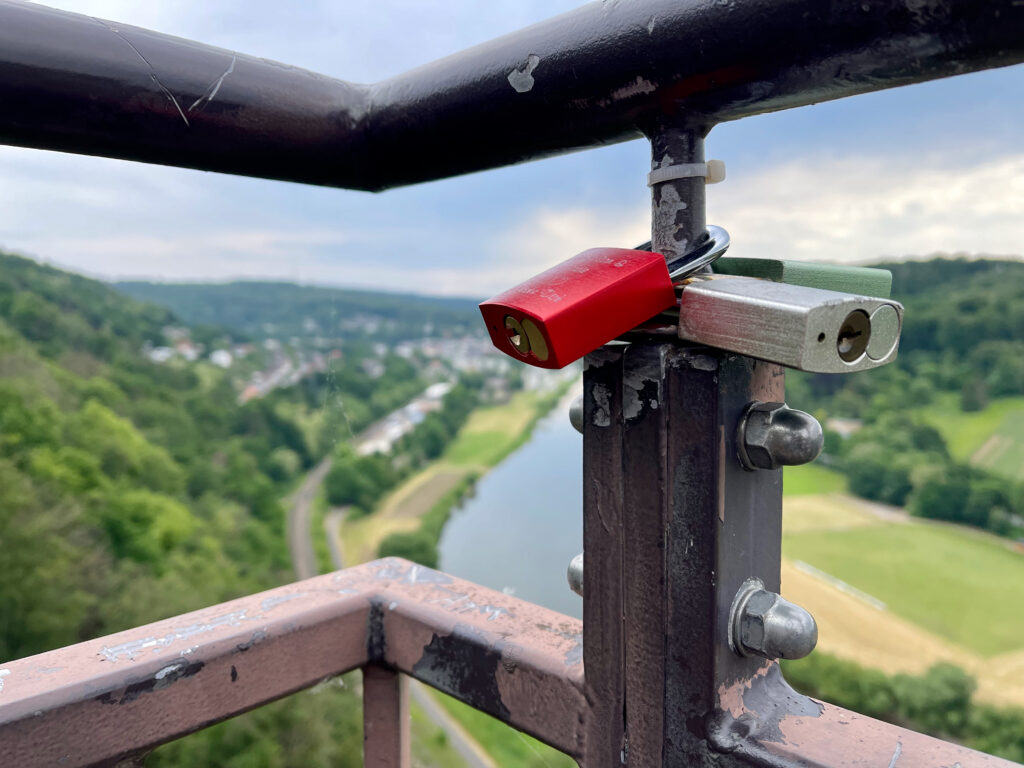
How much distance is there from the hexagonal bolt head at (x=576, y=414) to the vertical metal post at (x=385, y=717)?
47 cm

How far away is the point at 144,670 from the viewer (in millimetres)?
673

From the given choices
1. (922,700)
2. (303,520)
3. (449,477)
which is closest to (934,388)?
(449,477)

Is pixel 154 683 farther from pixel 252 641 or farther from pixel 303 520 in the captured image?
pixel 303 520

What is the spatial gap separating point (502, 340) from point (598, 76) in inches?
7.3

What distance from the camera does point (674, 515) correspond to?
51 cm

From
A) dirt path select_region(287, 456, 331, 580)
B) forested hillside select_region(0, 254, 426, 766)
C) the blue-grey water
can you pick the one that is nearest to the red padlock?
forested hillside select_region(0, 254, 426, 766)

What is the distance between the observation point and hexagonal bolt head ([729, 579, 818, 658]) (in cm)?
48

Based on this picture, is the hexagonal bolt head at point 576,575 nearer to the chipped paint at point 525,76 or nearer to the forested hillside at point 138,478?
the chipped paint at point 525,76

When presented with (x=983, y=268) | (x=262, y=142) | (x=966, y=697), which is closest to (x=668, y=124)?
(x=262, y=142)

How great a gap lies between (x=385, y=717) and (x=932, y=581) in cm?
2584

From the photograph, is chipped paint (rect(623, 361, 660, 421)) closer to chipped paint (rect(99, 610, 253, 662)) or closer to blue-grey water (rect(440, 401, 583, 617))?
chipped paint (rect(99, 610, 253, 662))

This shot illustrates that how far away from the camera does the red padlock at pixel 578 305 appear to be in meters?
0.43

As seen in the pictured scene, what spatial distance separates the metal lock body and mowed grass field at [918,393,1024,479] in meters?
10.3

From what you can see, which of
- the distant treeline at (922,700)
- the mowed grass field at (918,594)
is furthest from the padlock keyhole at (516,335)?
the distant treeline at (922,700)
